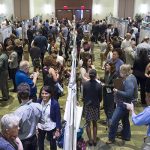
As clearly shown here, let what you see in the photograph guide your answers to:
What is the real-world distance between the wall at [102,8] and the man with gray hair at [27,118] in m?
26.4

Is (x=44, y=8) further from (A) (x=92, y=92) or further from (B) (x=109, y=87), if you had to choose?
(A) (x=92, y=92)

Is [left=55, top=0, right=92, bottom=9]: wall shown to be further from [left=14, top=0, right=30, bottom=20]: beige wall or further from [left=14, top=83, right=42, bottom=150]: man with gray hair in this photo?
[left=14, top=83, right=42, bottom=150]: man with gray hair

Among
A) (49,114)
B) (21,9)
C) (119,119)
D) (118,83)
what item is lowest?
(119,119)

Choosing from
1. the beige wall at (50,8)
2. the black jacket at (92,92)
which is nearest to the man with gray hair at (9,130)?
the black jacket at (92,92)

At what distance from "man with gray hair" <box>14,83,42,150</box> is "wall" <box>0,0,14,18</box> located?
25349 millimetres

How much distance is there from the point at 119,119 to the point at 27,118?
2.15 metres

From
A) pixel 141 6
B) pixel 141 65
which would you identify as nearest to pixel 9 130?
pixel 141 65

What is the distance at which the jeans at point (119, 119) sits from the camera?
552 cm

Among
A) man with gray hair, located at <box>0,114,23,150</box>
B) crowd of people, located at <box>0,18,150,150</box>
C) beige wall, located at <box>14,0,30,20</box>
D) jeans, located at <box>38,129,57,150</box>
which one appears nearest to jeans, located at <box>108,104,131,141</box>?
crowd of people, located at <box>0,18,150,150</box>

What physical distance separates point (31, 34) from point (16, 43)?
516 cm

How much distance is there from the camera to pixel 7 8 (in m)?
28.4

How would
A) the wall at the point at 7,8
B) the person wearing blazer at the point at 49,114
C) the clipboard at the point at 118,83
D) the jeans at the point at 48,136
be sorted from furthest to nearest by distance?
the wall at the point at 7,8, the clipboard at the point at 118,83, the jeans at the point at 48,136, the person wearing blazer at the point at 49,114

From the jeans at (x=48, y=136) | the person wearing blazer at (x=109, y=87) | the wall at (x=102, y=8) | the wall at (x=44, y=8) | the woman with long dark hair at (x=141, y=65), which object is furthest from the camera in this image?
the wall at (x=102, y=8)

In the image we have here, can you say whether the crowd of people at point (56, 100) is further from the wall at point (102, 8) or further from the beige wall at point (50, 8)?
the wall at point (102, 8)
